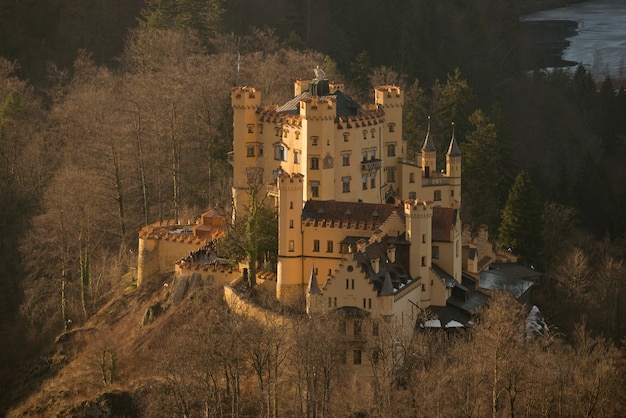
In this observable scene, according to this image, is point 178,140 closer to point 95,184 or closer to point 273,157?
point 95,184

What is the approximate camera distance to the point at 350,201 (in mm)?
111062

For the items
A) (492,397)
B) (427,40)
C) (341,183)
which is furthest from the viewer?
(427,40)

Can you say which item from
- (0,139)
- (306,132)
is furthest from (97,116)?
(306,132)

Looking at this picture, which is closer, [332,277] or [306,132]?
[332,277]

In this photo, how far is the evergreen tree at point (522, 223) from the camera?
124m

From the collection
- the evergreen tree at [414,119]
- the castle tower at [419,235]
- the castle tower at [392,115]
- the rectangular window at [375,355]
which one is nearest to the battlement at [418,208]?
the castle tower at [419,235]

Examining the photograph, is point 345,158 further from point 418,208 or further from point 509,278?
point 509,278

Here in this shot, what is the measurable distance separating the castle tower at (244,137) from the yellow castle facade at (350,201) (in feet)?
0.19

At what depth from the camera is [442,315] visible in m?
104

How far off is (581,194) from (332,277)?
1835 inches

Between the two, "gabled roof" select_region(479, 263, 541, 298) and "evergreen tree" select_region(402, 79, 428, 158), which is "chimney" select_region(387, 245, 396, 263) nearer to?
"gabled roof" select_region(479, 263, 541, 298)

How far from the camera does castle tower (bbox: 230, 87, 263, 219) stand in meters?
114

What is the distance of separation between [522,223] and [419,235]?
21.7 meters

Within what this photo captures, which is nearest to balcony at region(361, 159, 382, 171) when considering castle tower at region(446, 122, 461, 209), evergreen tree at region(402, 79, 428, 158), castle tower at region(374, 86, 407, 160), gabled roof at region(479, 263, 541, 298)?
castle tower at region(374, 86, 407, 160)
